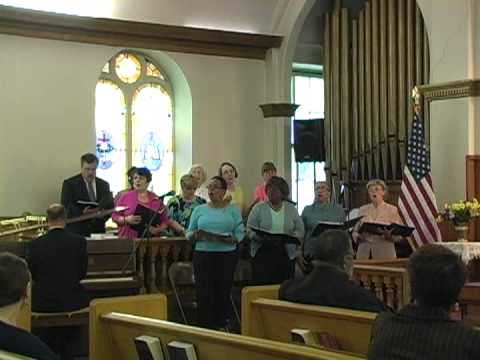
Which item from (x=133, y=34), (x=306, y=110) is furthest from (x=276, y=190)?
(x=306, y=110)

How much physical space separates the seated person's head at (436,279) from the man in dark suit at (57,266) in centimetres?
346

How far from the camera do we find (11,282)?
3473mm

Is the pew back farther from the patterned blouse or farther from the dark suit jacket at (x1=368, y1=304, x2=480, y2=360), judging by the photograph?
the patterned blouse

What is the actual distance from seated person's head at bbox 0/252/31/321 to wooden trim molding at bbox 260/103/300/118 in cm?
818

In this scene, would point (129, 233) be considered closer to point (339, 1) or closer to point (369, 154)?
point (369, 154)

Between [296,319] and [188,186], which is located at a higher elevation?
[188,186]

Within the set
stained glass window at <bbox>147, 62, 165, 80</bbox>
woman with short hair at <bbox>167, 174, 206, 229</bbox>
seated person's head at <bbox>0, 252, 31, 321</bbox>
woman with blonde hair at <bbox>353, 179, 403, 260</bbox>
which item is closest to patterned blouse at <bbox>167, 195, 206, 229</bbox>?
woman with short hair at <bbox>167, 174, 206, 229</bbox>

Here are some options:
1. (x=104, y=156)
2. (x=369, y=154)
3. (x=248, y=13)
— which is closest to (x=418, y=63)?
(x=369, y=154)

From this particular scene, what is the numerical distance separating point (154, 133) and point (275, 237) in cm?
436

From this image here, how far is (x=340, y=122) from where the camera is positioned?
12.0 metres

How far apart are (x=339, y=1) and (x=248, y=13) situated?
148cm

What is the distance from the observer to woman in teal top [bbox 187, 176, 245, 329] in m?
7.19

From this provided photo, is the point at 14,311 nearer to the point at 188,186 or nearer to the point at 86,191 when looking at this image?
the point at 188,186

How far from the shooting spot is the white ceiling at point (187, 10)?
10.1 meters
